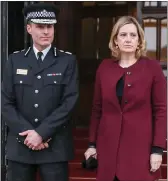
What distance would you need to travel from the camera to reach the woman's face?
2359 millimetres

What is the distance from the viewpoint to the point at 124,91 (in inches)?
92.7

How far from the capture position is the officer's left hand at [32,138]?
2400 millimetres

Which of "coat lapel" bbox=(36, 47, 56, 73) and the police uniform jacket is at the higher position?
"coat lapel" bbox=(36, 47, 56, 73)

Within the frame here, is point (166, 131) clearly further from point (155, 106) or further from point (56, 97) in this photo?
point (56, 97)

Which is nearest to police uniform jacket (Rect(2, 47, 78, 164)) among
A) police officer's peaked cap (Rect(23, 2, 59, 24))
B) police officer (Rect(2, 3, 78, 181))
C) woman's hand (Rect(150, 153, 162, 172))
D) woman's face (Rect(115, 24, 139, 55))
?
police officer (Rect(2, 3, 78, 181))

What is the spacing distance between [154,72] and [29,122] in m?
0.73

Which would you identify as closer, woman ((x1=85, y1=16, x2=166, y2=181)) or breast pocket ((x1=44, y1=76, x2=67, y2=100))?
woman ((x1=85, y1=16, x2=166, y2=181))

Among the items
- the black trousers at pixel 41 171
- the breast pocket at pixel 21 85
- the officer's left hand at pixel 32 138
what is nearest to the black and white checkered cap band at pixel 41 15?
the breast pocket at pixel 21 85

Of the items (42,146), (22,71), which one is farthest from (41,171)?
(22,71)

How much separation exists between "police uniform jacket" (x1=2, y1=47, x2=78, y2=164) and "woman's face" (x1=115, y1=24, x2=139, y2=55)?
318 millimetres

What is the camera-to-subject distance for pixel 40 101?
8.11 ft

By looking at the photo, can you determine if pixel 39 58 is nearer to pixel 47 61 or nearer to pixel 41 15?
pixel 47 61

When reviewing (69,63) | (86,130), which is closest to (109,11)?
(86,130)

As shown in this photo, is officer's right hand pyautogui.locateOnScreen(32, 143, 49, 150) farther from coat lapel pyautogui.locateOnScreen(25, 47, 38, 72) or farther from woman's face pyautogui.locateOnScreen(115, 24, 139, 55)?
woman's face pyautogui.locateOnScreen(115, 24, 139, 55)
